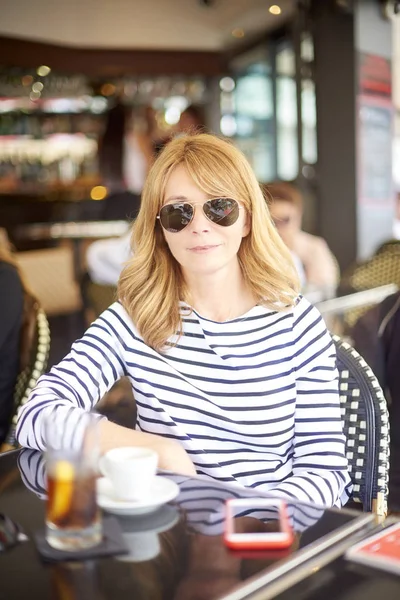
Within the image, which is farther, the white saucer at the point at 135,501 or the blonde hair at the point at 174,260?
the blonde hair at the point at 174,260

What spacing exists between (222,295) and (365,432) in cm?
45

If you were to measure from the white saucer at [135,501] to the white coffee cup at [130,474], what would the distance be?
0.01 meters

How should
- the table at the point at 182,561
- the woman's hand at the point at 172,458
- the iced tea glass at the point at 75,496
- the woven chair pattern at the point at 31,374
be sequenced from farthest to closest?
the woven chair pattern at the point at 31,374 < the woman's hand at the point at 172,458 < the iced tea glass at the point at 75,496 < the table at the point at 182,561

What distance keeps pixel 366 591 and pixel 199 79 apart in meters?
10.8

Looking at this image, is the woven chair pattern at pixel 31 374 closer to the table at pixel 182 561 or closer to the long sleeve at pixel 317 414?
the long sleeve at pixel 317 414

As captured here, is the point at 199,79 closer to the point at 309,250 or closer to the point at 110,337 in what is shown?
the point at 309,250

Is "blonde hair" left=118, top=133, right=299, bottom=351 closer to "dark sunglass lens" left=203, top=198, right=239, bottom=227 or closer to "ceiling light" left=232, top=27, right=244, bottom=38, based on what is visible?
"dark sunglass lens" left=203, top=198, right=239, bottom=227

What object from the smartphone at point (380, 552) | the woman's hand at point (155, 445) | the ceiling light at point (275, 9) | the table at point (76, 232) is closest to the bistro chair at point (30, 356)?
the woman's hand at point (155, 445)

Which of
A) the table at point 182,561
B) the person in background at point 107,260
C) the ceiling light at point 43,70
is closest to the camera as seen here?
the table at point 182,561

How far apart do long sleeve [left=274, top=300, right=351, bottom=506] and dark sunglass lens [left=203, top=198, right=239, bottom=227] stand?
0.84 feet

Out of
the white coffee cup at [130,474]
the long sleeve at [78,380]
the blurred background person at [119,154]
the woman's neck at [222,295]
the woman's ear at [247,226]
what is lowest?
the white coffee cup at [130,474]

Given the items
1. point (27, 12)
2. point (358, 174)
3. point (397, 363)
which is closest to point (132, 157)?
point (27, 12)

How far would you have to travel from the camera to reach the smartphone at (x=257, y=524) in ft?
3.76

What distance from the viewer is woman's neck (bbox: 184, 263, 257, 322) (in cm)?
187
